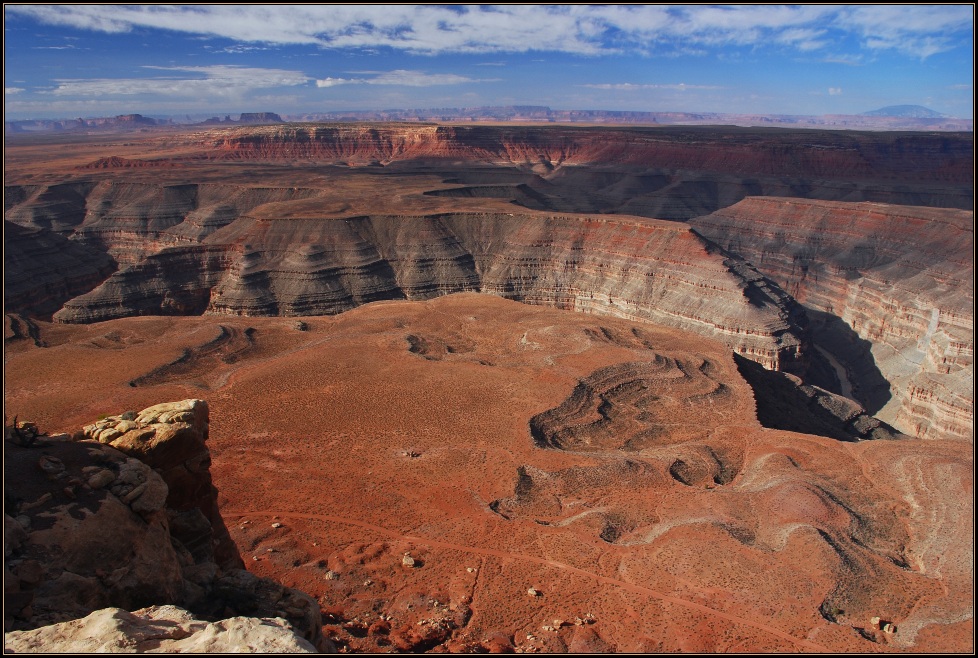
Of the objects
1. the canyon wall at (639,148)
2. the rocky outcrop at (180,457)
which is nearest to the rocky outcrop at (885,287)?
the canyon wall at (639,148)

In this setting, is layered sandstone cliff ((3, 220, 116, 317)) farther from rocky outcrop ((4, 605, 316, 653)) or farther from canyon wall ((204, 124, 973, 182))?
canyon wall ((204, 124, 973, 182))

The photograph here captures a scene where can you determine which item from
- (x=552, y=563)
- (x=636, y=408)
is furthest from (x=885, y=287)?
(x=552, y=563)

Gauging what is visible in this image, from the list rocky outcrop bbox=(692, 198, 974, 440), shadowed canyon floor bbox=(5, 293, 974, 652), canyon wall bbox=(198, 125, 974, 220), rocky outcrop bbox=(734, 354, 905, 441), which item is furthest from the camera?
canyon wall bbox=(198, 125, 974, 220)

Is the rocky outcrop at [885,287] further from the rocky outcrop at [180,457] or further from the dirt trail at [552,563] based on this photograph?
the rocky outcrop at [180,457]

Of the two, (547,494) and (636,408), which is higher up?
(547,494)

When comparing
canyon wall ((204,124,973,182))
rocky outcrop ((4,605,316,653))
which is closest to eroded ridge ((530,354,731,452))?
rocky outcrop ((4,605,316,653))

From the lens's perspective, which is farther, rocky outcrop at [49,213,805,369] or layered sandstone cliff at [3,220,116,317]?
layered sandstone cliff at [3,220,116,317]

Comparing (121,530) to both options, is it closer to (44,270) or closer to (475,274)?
(475,274)
